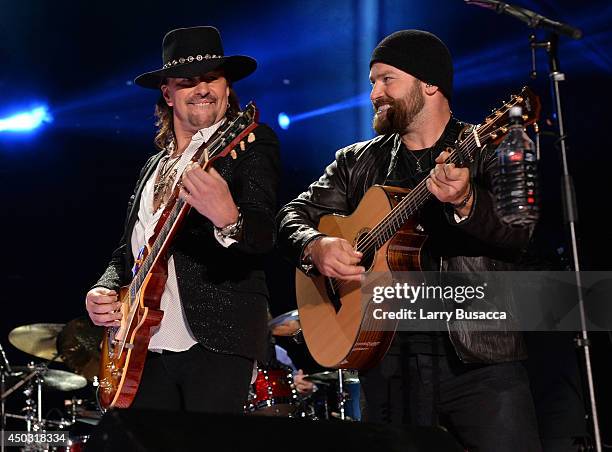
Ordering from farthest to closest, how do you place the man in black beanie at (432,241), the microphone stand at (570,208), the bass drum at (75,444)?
the bass drum at (75,444) → the man in black beanie at (432,241) → the microphone stand at (570,208)

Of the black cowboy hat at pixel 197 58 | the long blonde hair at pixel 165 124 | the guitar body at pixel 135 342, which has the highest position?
the black cowboy hat at pixel 197 58

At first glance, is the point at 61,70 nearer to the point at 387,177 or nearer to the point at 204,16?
the point at 204,16

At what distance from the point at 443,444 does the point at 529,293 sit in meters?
1.47

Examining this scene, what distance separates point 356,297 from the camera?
3.59 m

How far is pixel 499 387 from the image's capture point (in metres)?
3.20

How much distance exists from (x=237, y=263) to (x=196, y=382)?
490mm

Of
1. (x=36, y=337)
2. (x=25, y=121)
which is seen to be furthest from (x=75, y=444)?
(x=25, y=121)

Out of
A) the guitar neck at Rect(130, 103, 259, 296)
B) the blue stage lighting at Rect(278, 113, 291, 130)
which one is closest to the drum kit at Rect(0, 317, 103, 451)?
the blue stage lighting at Rect(278, 113, 291, 130)

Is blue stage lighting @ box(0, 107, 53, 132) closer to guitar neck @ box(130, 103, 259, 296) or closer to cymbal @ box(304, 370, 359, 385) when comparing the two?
cymbal @ box(304, 370, 359, 385)

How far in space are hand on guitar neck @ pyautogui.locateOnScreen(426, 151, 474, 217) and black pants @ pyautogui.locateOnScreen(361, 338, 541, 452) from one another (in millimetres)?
626

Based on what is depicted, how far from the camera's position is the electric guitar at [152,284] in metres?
3.34

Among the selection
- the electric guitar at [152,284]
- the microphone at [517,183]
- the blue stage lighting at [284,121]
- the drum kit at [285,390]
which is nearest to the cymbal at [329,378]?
the drum kit at [285,390]

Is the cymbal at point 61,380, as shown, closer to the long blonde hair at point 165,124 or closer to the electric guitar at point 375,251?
the long blonde hair at point 165,124

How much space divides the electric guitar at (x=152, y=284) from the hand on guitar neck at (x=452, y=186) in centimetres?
79
